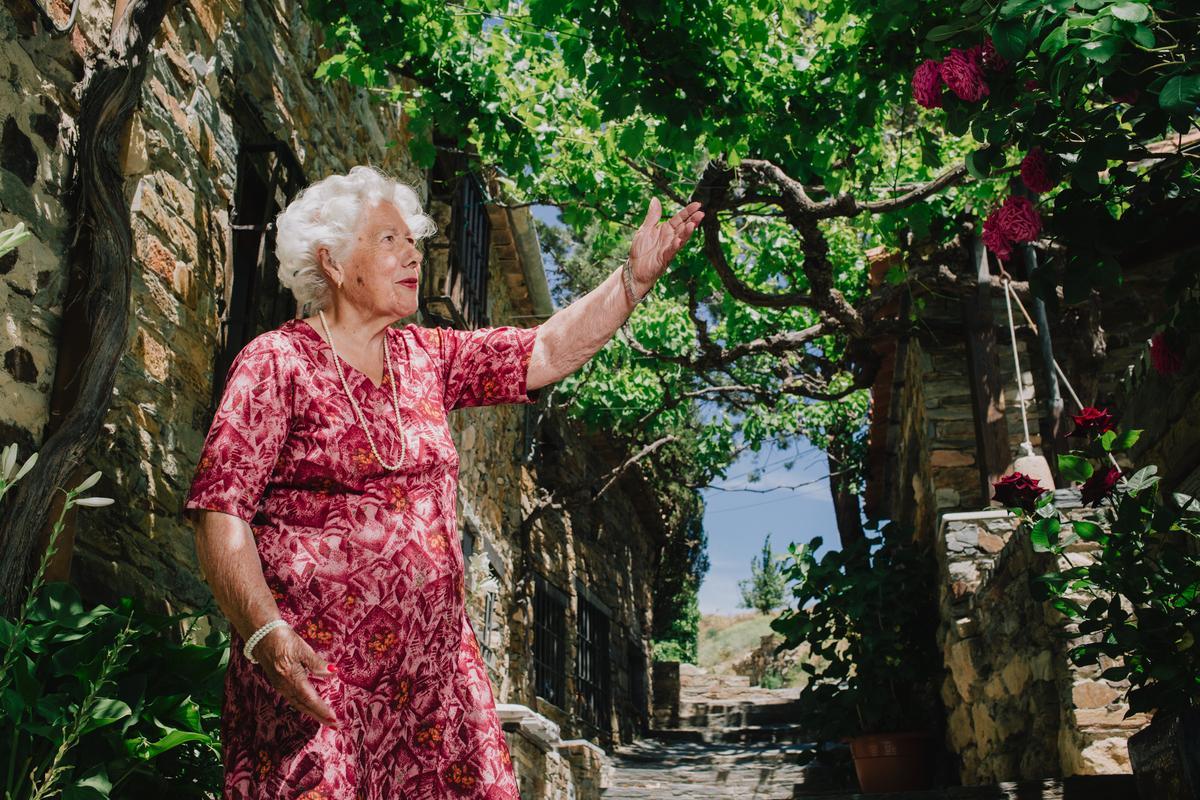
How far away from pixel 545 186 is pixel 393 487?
574 centimetres

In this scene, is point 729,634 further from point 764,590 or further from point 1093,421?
point 1093,421

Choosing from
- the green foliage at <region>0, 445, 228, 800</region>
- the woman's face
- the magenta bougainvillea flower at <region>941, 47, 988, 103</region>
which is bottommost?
the green foliage at <region>0, 445, 228, 800</region>

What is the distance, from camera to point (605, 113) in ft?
16.0

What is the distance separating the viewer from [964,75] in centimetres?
287

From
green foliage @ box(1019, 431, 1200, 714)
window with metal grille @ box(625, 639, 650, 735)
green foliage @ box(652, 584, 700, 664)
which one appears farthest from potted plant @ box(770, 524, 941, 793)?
green foliage @ box(652, 584, 700, 664)

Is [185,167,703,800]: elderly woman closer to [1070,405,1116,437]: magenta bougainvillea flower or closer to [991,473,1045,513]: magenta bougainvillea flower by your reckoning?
[1070,405,1116,437]: magenta bougainvillea flower

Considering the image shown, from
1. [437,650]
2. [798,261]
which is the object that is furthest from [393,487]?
[798,261]

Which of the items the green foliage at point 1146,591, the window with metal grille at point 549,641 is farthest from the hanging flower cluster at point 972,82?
the window with metal grille at point 549,641

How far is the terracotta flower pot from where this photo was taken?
20.2 ft

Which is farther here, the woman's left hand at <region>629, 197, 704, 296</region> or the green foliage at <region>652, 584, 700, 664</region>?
the green foliage at <region>652, 584, 700, 664</region>

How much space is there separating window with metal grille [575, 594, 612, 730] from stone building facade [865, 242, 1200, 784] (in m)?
4.14

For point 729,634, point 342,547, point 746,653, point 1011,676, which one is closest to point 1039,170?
point 342,547

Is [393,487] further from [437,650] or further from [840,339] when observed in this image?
[840,339]

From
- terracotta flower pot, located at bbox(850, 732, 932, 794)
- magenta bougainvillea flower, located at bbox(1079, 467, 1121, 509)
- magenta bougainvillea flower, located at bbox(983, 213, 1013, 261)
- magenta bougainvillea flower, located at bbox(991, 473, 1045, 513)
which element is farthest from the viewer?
terracotta flower pot, located at bbox(850, 732, 932, 794)
